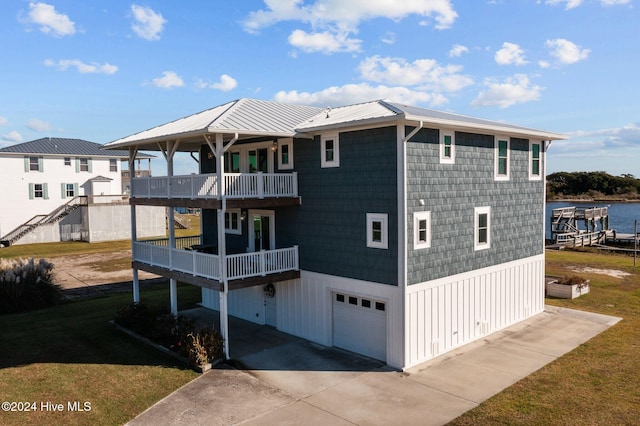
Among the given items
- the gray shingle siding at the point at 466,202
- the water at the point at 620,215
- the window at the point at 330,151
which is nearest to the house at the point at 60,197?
the window at the point at 330,151

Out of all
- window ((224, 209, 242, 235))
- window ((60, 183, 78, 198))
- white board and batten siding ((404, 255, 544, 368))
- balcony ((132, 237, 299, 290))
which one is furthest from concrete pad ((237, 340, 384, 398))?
window ((60, 183, 78, 198))

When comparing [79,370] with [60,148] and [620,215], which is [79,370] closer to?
[60,148]

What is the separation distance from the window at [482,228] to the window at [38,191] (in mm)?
44602

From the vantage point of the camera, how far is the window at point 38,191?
152 feet

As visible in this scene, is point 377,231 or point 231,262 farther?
point 231,262

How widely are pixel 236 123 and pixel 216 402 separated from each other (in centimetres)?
837

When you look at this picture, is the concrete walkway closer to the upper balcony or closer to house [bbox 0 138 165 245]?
the upper balcony

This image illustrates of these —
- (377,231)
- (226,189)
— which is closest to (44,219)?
(226,189)

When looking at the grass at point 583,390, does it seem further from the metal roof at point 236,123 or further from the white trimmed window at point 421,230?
the metal roof at point 236,123

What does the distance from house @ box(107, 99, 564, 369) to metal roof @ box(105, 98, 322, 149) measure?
0.10 meters

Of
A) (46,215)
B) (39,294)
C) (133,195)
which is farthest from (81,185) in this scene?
(133,195)

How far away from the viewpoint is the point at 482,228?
16.8 metres

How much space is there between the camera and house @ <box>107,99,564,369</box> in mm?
14273

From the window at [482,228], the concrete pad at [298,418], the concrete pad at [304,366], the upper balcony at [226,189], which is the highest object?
the upper balcony at [226,189]
